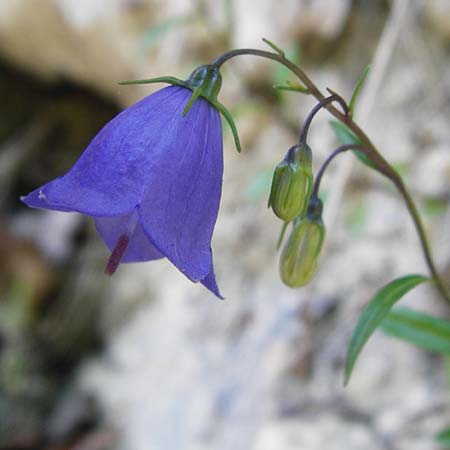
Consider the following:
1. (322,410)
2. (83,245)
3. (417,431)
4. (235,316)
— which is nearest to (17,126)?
(83,245)

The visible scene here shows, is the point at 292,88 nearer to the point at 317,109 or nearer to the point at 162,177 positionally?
the point at 317,109

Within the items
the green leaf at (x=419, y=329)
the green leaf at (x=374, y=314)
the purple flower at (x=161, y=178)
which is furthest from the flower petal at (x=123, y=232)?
the green leaf at (x=419, y=329)

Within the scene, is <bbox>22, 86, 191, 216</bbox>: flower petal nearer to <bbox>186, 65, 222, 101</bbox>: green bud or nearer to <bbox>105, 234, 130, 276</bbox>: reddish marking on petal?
<bbox>186, 65, 222, 101</bbox>: green bud

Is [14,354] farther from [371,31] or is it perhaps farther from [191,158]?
[191,158]

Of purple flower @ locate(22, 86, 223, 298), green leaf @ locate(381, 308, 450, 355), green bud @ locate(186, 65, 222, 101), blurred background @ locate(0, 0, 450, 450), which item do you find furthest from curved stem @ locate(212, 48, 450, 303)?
blurred background @ locate(0, 0, 450, 450)

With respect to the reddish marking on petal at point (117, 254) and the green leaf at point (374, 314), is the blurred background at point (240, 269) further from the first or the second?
the reddish marking on petal at point (117, 254)

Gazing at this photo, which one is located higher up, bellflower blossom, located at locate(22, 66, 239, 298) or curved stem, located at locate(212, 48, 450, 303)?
curved stem, located at locate(212, 48, 450, 303)
